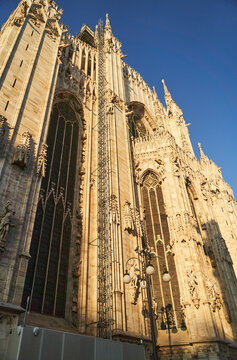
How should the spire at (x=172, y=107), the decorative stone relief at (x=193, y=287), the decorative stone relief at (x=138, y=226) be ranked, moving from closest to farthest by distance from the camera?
the decorative stone relief at (x=193, y=287)
the decorative stone relief at (x=138, y=226)
the spire at (x=172, y=107)

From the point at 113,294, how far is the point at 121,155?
1046 cm

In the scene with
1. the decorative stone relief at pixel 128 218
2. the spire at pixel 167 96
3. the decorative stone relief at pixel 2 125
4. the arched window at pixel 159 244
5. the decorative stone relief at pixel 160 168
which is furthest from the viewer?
the spire at pixel 167 96

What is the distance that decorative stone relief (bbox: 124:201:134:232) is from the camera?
1683 centimetres

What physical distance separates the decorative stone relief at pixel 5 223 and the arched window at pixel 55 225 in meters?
3.10

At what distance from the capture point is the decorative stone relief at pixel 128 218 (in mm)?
16833

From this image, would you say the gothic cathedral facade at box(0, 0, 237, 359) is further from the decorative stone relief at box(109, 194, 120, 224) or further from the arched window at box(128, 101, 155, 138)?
the arched window at box(128, 101, 155, 138)

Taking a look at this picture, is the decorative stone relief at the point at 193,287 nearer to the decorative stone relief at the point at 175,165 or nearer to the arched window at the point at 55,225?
the arched window at the point at 55,225

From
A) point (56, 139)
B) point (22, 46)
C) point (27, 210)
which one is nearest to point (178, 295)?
point (27, 210)

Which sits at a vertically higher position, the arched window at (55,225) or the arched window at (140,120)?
the arched window at (140,120)

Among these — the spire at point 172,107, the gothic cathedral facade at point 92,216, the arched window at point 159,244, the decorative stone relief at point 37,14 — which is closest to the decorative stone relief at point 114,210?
the gothic cathedral facade at point 92,216

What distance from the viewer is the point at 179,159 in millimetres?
23875

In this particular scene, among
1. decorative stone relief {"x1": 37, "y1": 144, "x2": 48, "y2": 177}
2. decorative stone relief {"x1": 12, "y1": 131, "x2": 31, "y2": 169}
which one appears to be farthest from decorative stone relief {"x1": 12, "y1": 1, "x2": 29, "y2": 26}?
decorative stone relief {"x1": 37, "y1": 144, "x2": 48, "y2": 177}

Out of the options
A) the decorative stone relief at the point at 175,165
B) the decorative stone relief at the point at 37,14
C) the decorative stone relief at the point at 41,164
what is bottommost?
the decorative stone relief at the point at 41,164

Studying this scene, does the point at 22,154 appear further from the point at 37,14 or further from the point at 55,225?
the point at 37,14
